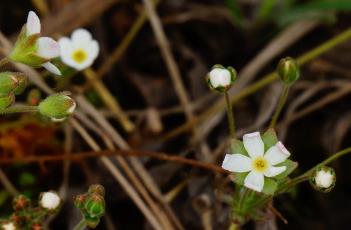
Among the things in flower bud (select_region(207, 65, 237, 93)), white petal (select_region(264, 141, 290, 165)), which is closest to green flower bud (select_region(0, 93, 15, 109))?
flower bud (select_region(207, 65, 237, 93))

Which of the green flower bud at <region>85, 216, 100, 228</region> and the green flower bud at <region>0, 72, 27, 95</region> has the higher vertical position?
the green flower bud at <region>0, 72, 27, 95</region>

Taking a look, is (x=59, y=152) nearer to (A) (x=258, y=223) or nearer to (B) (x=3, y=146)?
(B) (x=3, y=146)

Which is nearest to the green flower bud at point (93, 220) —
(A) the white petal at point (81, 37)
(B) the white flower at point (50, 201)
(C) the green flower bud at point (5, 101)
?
(B) the white flower at point (50, 201)

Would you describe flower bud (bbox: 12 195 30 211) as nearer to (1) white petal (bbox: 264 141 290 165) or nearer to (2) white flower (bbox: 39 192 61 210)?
(2) white flower (bbox: 39 192 61 210)

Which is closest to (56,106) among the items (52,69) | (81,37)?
(52,69)

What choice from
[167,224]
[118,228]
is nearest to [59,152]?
[118,228]

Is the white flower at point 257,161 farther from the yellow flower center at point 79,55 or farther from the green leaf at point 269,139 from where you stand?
the yellow flower center at point 79,55
